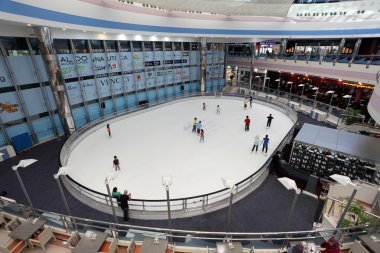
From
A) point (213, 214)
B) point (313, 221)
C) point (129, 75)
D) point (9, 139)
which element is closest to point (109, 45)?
point (129, 75)

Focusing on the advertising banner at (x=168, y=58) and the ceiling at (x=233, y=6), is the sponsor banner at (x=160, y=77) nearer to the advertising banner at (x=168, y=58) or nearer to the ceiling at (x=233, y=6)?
the advertising banner at (x=168, y=58)

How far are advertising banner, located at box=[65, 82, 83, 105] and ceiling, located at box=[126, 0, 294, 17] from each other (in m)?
7.66

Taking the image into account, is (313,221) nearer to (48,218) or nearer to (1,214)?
(48,218)

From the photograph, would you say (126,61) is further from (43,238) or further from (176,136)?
(43,238)

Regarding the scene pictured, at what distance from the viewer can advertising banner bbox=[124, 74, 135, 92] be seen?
18047 mm

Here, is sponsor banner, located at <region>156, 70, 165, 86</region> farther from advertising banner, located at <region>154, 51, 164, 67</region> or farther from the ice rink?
the ice rink

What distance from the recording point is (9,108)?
36.8 feet

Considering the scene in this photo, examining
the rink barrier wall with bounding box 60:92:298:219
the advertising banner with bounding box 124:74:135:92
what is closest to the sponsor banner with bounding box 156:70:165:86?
the advertising banner with bounding box 124:74:135:92

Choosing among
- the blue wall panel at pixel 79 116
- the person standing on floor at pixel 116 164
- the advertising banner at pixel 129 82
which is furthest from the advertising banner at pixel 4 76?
the advertising banner at pixel 129 82

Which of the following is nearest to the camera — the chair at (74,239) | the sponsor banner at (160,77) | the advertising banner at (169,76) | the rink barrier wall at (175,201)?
the chair at (74,239)

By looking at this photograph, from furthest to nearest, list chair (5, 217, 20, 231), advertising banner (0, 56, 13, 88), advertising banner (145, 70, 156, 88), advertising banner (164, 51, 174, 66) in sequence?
advertising banner (164, 51, 174, 66) < advertising banner (145, 70, 156, 88) < advertising banner (0, 56, 13, 88) < chair (5, 217, 20, 231)

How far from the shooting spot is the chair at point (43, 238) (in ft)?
16.3

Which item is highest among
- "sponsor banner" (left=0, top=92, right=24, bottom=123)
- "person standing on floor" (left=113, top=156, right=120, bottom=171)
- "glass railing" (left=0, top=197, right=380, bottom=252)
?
"sponsor banner" (left=0, top=92, right=24, bottom=123)

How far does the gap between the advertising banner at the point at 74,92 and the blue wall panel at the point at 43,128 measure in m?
2.24
